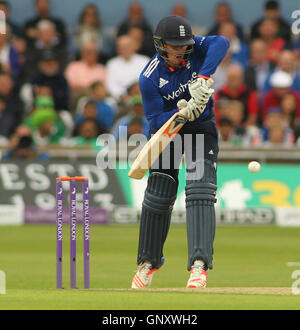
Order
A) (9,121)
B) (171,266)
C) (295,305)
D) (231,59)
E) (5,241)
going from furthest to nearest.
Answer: (231,59)
(9,121)
(5,241)
(171,266)
(295,305)

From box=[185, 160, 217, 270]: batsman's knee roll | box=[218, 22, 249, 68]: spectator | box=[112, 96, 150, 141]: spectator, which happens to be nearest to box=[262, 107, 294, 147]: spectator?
box=[112, 96, 150, 141]: spectator

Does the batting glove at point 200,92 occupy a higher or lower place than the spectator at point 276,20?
lower

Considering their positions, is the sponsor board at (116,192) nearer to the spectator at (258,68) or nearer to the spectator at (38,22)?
the spectator at (258,68)

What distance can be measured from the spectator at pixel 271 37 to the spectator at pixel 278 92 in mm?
1029

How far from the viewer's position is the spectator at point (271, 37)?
51.7 feet

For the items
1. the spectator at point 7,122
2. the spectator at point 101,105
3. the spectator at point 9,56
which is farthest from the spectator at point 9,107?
the spectator at point 101,105

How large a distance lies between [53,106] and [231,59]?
116 inches

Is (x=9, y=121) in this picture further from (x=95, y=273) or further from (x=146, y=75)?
(x=146, y=75)

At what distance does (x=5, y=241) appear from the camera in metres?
11.1

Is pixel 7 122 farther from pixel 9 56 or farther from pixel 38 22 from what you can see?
pixel 38 22

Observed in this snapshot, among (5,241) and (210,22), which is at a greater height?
(210,22)

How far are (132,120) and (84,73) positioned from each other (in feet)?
8.42

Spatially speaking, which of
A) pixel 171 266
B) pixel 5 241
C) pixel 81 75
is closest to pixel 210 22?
pixel 81 75

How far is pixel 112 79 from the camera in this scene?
15.4 metres
